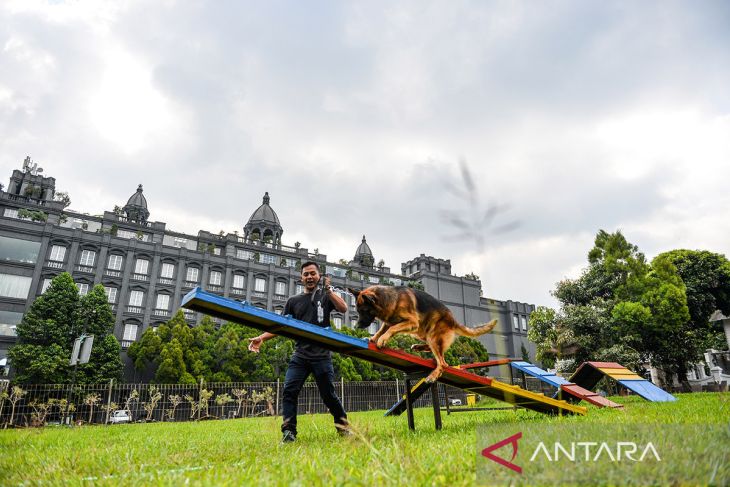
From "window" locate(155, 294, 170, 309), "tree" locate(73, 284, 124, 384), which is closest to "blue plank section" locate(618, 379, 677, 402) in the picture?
"tree" locate(73, 284, 124, 384)

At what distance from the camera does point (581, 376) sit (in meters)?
A: 12.3

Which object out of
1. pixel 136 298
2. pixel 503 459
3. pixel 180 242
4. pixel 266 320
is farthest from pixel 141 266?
pixel 503 459

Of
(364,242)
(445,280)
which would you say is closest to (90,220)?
(364,242)

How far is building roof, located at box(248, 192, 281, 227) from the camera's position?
51.6 metres

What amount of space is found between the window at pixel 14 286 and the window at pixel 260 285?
19.0 m

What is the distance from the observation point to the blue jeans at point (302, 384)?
544 centimetres

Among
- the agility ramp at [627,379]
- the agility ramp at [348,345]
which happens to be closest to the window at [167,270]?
the agility ramp at [627,379]

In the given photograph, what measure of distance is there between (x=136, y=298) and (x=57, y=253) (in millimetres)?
7483

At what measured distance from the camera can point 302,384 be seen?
550cm

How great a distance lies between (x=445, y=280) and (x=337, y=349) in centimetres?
5564

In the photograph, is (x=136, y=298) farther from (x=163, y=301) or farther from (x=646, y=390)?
(x=646, y=390)

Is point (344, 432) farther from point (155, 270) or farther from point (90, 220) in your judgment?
point (90, 220)

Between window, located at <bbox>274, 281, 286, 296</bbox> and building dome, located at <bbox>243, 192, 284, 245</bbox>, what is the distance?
610cm

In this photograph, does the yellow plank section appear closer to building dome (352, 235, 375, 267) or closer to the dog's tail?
the dog's tail
